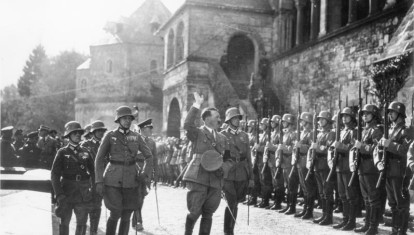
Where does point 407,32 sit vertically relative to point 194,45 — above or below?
below

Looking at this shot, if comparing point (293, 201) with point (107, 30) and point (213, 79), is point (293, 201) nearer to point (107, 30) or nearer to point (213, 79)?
point (213, 79)

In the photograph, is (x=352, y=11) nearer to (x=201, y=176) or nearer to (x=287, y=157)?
(x=287, y=157)

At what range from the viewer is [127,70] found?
4516 centimetres

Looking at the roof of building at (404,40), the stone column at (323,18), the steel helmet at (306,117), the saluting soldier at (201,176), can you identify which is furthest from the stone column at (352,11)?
the saluting soldier at (201,176)

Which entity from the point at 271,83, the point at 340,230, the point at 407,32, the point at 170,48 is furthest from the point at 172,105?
the point at 340,230

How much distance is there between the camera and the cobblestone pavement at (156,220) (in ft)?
22.0

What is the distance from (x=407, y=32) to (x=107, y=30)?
1537 inches

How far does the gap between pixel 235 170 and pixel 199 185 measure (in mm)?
1206

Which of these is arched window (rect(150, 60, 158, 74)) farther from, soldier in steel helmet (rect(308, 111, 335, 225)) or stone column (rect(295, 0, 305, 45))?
soldier in steel helmet (rect(308, 111, 335, 225))

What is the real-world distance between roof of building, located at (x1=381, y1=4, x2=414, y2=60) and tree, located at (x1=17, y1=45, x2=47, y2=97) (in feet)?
211

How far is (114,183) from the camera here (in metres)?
6.74

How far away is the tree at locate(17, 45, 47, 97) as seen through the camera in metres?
70.4

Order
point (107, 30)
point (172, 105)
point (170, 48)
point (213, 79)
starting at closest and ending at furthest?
point (213, 79)
point (172, 105)
point (170, 48)
point (107, 30)

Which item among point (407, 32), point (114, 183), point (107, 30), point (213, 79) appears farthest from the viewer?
point (107, 30)
